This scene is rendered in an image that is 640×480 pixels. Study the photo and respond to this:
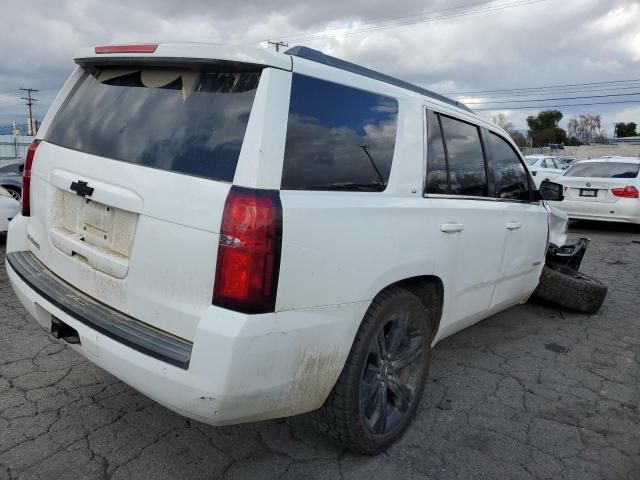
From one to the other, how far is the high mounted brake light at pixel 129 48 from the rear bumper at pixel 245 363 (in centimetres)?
122

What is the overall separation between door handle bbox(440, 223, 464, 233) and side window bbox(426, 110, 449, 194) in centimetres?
20

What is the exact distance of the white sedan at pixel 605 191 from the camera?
1020cm

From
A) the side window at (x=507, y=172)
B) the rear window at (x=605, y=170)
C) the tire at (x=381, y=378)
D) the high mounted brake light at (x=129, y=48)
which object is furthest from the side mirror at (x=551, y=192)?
the rear window at (x=605, y=170)

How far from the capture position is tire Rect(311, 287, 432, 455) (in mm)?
2453

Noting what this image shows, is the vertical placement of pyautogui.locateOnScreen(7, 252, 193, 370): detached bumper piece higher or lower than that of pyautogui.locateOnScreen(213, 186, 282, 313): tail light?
lower

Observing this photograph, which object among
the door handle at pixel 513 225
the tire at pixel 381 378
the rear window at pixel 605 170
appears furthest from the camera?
the rear window at pixel 605 170

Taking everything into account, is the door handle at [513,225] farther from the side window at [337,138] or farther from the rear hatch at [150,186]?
the rear hatch at [150,186]

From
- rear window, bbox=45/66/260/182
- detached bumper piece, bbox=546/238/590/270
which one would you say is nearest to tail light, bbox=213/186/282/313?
rear window, bbox=45/66/260/182

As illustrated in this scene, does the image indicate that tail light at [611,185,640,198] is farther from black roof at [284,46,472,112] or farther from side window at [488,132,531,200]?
black roof at [284,46,472,112]

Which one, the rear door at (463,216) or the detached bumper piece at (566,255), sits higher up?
the rear door at (463,216)

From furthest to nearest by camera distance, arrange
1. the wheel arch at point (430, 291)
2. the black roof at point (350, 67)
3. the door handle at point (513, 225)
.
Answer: the door handle at point (513, 225) → the wheel arch at point (430, 291) → the black roof at point (350, 67)

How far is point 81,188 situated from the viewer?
2.45 meters

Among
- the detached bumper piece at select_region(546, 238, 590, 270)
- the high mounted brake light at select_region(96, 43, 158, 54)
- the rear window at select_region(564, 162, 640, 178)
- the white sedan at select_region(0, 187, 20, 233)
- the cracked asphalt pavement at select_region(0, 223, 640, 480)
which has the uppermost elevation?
the high mounted brake light at select_region(96, 43, 158, 54)

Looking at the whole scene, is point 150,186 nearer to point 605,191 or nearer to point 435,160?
point 435,160
